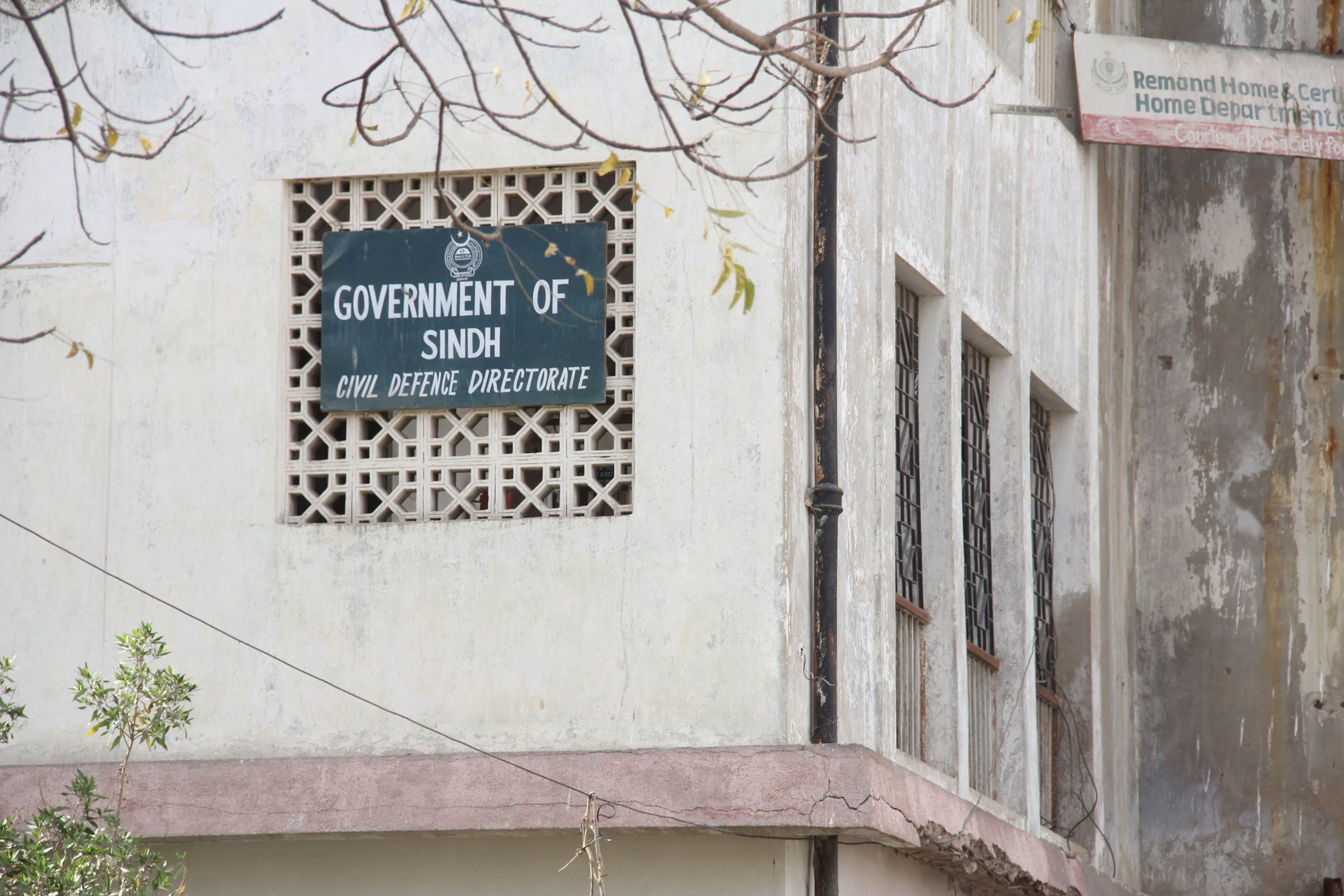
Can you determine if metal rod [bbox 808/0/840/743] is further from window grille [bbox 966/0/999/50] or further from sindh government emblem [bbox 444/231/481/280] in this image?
window grille [bbox 966/0/999/50]

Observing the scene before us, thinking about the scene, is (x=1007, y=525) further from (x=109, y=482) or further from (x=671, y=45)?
(x=109, y=482)

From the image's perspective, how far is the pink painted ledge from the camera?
8.48 m

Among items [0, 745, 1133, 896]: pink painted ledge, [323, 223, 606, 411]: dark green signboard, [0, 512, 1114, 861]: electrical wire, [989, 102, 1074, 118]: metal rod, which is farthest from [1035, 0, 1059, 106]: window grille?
[0, 745, 1133, 896]: pink painted ledge

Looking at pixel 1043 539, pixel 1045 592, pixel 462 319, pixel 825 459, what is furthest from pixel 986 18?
pixel 462 319

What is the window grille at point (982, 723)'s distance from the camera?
38.1ft

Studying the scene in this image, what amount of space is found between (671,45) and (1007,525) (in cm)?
412

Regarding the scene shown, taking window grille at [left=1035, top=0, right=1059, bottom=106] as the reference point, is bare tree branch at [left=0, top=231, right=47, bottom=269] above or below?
below

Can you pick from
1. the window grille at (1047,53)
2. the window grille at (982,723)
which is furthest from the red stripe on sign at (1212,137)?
the window grille at (982,723)

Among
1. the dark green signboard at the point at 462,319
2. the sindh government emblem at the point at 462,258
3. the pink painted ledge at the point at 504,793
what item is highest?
the sindh government emblem at the point at 462,258

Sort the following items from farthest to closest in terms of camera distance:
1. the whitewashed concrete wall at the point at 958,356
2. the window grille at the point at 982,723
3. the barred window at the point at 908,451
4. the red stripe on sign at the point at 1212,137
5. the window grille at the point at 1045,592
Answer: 1. the red stripe on sign at the point at 1212,137
2. the window grille at the point at 1045,592
3. the window grille at the point at 982,723
4. the barred window at the point at 908,451
5. the whitewashed concrete wall at the point at 958,356

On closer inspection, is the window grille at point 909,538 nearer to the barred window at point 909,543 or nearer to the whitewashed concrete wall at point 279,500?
the barred window at point 909,543

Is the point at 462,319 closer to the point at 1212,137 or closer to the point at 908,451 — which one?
the point at 908,451

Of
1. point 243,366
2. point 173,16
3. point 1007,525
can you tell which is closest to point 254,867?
point 243,366

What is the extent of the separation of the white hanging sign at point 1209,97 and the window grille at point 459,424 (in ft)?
17.1
